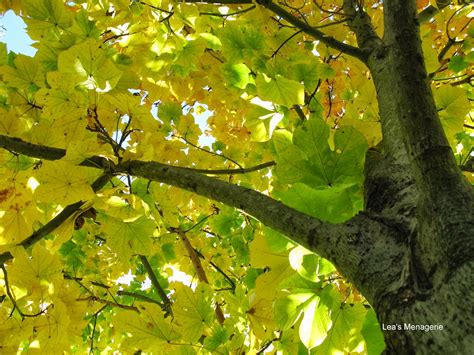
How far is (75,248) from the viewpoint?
2.85 m

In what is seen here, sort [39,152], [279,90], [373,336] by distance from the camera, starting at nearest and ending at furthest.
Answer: [373,336] → [39,152] → [279,90]

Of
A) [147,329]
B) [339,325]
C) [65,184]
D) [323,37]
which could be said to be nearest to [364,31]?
[323,37]

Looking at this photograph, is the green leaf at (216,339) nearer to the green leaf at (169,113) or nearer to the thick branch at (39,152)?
the thick branch at (39,152)

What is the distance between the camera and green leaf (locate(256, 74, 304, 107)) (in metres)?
1.27

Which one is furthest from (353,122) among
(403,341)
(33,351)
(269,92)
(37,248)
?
(33,351)

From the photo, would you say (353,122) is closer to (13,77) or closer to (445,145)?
(445,145)

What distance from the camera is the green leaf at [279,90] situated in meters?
1.27

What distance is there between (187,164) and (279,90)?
97 centimetres

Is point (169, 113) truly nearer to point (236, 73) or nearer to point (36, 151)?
point (236, 73)

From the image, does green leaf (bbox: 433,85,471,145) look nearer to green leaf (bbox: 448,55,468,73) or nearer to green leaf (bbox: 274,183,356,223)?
green leaf (bbox: 448,55,468,73)

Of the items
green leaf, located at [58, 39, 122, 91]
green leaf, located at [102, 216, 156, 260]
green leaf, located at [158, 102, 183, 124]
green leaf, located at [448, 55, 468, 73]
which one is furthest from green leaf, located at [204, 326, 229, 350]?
green leaf, located at [448, 55, 468, 73]

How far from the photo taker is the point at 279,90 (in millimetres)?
1293

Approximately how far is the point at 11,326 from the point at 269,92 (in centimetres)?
118

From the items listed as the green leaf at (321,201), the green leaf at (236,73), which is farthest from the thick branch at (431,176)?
the green leaf at (236,73)
